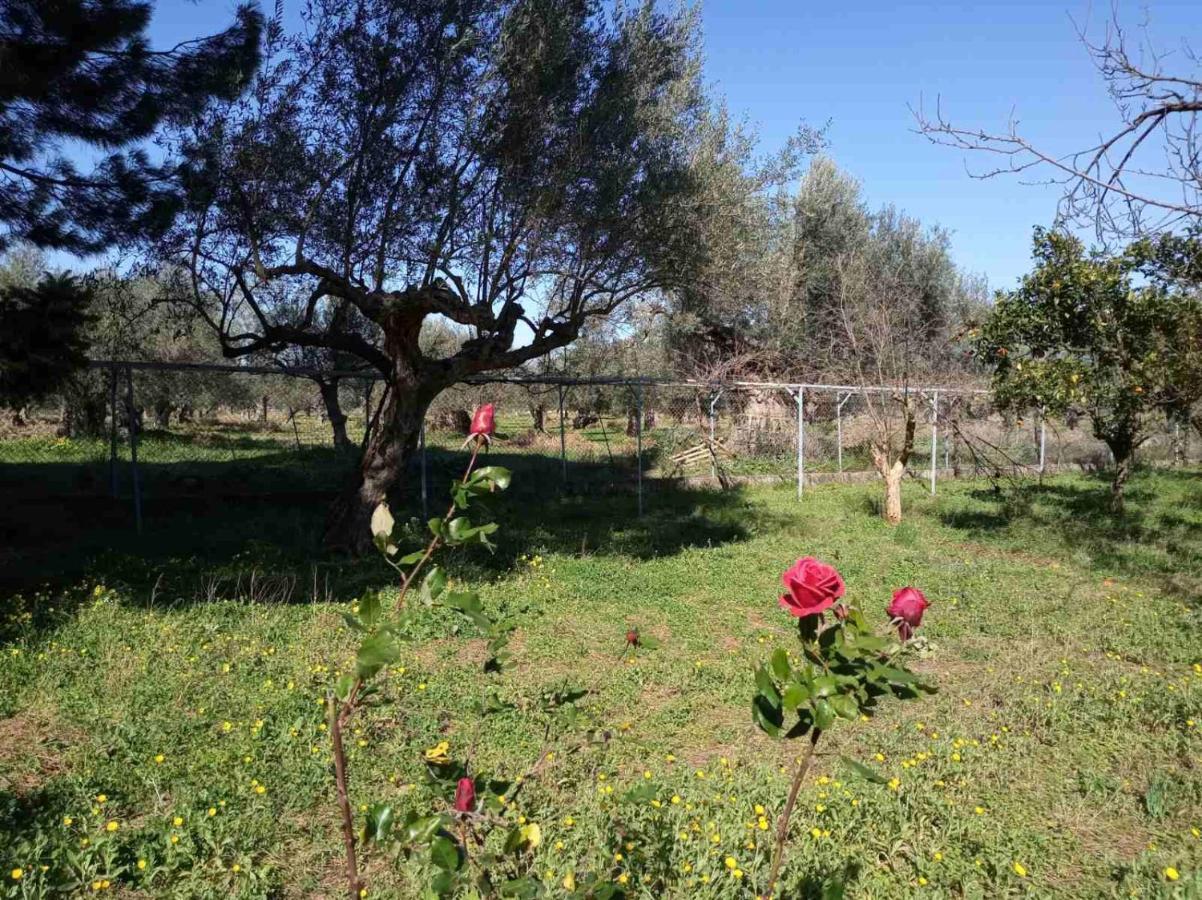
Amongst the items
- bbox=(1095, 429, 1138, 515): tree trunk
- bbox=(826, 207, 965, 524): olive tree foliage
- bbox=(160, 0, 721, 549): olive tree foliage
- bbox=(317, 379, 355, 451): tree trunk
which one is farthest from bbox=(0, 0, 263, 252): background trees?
bbox=(1095, 429, 1138, 515): tree trunk

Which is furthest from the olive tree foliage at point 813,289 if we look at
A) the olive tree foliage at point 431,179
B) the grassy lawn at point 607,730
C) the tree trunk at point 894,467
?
the grassy lawn at point 607,730

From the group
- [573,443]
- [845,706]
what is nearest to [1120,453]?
[845,706]

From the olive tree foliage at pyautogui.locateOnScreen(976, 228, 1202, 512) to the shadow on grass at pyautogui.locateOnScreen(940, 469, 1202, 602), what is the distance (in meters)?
1.57

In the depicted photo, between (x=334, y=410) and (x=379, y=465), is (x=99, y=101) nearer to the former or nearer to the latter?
(x=379, y=465)

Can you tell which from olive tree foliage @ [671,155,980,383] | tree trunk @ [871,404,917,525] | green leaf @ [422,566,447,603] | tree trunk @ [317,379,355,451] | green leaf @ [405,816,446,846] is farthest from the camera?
olive tree foliage @ [671,155,980,383]

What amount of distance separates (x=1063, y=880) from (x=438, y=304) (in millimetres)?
6536

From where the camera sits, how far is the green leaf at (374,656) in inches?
54.6

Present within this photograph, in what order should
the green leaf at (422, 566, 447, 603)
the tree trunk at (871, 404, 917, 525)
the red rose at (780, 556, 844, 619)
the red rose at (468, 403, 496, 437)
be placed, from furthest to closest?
the tree trunk at (871, 404, 917, 525) < the red rose at (468, 403, 496, 437) < the green leaf at (422, 566, 447, 603) < the red rose at (780, 556, 844, 619)

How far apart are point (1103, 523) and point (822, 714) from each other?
470 inches

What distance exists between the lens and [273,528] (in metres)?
9.80

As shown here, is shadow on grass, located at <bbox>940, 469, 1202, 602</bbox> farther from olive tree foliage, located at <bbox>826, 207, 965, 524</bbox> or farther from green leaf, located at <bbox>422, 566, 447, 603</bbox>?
green leaf, located at <bbox>422, 566, 447, 603</bbox>

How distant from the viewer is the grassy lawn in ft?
10.3

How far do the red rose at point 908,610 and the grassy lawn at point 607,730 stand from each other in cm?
86

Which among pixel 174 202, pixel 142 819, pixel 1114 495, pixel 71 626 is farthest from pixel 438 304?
pixel 1114 495
